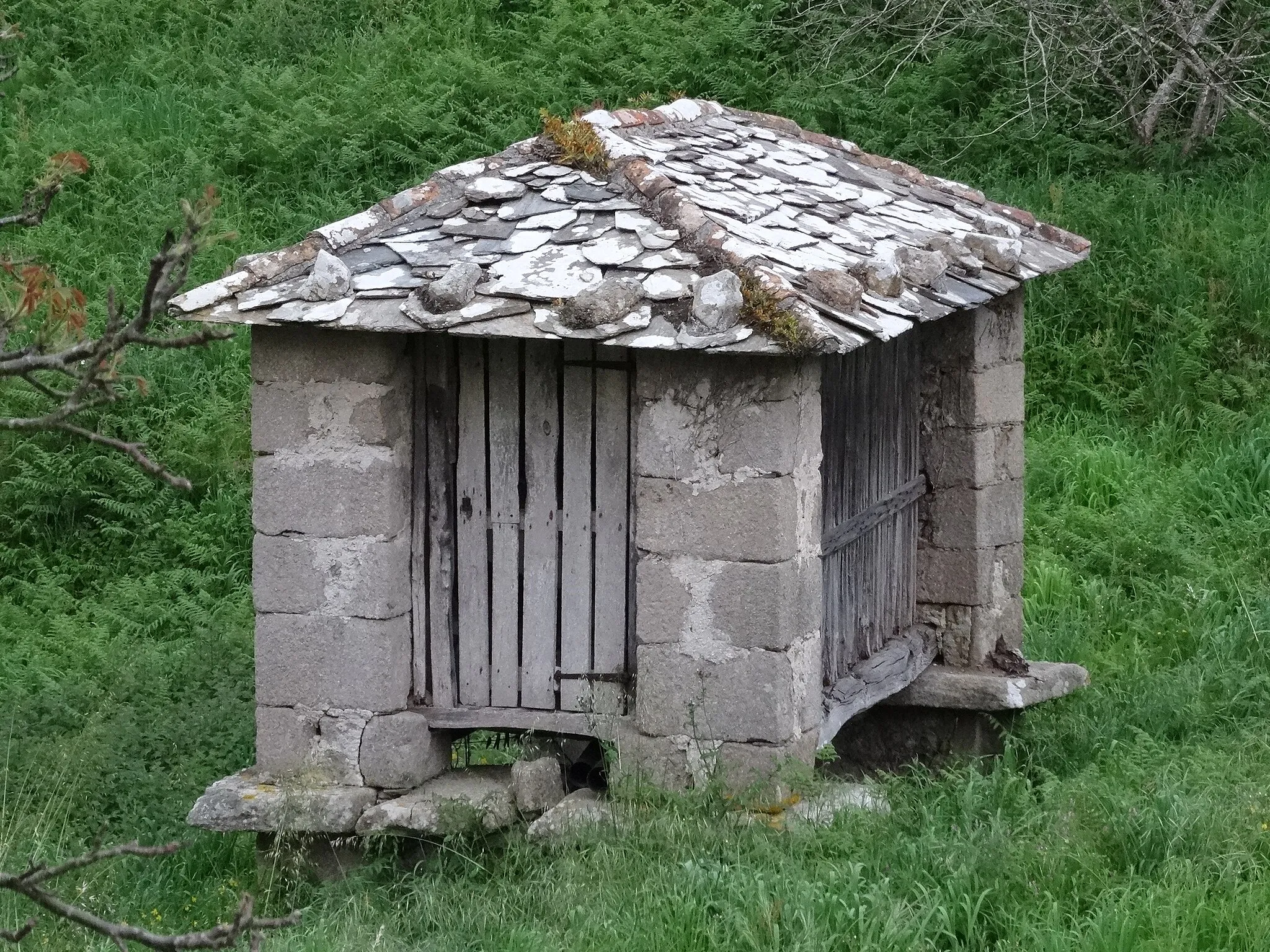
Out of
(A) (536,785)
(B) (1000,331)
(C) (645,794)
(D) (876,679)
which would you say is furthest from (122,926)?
(B) (1000,331)

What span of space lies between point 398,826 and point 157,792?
1.67 meters

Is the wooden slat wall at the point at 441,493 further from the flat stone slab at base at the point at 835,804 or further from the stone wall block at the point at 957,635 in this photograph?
the stone wall block at the point at 957,635

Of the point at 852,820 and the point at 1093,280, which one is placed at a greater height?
the point at 1093,280

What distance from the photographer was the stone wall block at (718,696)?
511cm

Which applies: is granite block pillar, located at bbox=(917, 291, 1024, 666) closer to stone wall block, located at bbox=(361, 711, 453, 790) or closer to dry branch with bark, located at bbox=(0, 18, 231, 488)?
stone wall block, located at bbox=(361, 711, 453, 790)

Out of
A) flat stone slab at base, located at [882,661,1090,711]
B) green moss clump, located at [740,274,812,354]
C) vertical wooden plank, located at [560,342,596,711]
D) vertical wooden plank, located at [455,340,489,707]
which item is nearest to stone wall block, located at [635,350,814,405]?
green moss clump, located at [740,274,812,354]

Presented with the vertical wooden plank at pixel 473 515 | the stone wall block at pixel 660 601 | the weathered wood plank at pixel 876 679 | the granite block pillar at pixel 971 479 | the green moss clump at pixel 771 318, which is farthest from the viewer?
the granite block pillar at pixel 971 479

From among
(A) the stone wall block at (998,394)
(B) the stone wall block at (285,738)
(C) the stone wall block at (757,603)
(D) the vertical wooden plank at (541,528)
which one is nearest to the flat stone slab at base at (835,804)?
(C) the stone wall block at (757,603)

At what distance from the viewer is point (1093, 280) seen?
10320 mm

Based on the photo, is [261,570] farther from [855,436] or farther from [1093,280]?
[1093,280]

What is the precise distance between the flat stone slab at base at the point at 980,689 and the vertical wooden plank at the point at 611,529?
6.39ft

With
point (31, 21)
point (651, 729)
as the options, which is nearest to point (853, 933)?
point (651, 729)

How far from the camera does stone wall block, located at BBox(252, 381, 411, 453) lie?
5363mm

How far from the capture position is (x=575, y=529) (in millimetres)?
5488
